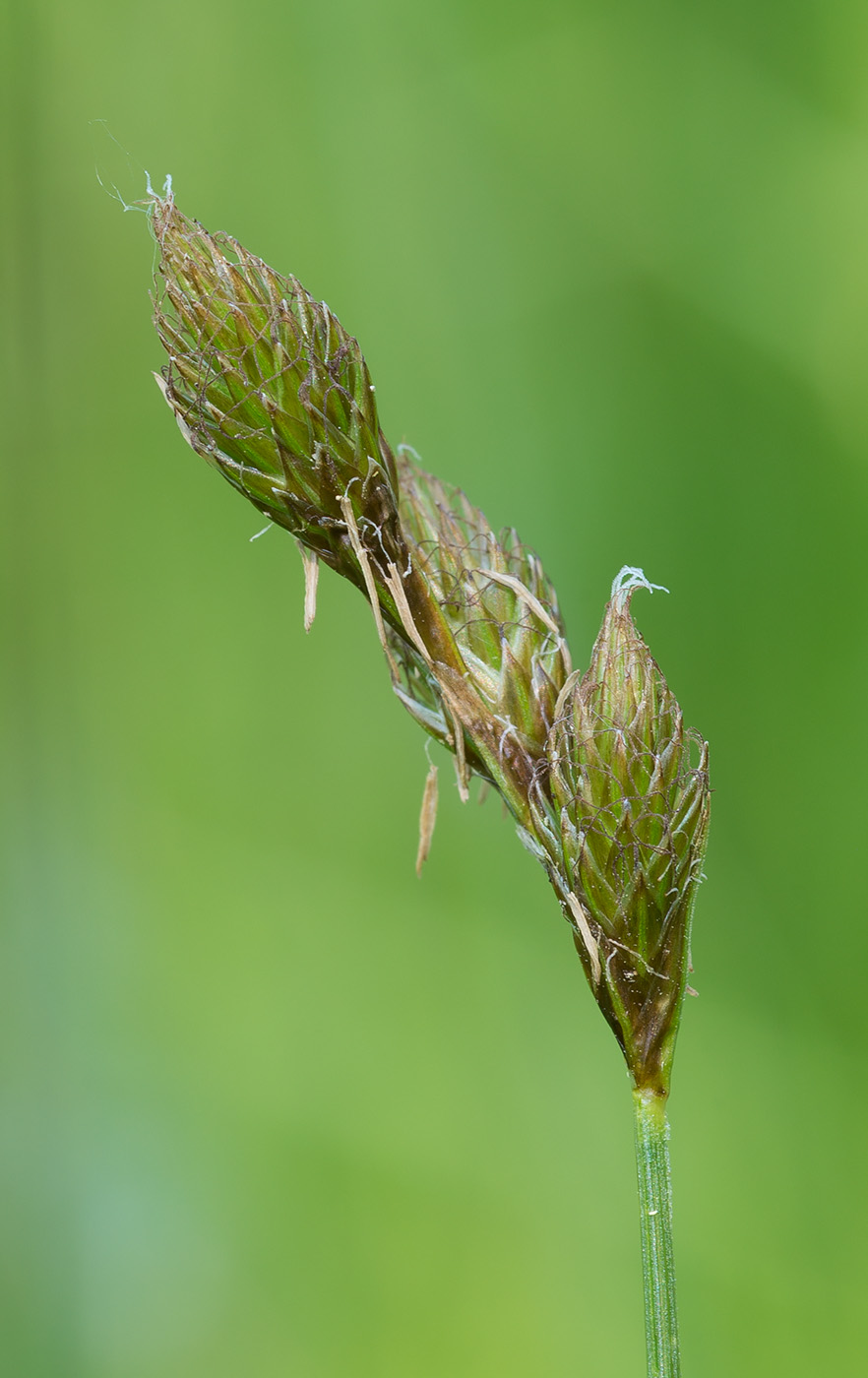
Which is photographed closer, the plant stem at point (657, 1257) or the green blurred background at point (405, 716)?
the plant stem at point (657, 1257)

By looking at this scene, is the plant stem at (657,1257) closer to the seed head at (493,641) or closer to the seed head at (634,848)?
the seed head at (634,848)

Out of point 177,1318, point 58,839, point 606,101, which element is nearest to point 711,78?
point 606,101

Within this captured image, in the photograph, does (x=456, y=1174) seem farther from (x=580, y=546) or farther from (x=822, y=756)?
(x=580, y=546)

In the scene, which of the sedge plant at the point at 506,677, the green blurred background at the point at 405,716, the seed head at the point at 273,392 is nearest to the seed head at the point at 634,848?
the sedge plant at the point at 506,677

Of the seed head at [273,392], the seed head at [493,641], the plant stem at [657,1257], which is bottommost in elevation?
the plant stem at [657,1257]

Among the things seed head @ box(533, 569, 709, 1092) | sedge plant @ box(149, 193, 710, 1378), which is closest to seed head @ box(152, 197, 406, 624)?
sedge plant @ box(149, 193, 710, 1378)

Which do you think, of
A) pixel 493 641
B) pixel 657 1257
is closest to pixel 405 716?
pixel 493 641

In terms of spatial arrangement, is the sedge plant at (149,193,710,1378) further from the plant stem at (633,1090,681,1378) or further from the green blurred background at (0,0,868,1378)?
the green blurred background at (0,0,868,1378)
